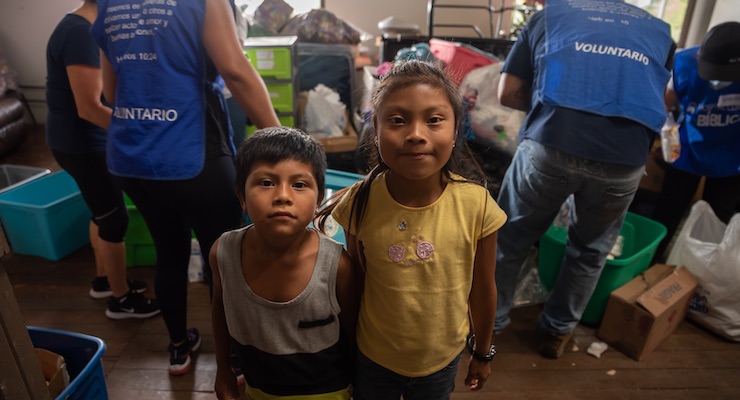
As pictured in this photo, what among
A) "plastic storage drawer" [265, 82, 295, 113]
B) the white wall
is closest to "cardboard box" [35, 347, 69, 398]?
"plastic storage drawer" [265, 82, 295, 113]

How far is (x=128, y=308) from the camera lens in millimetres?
1904

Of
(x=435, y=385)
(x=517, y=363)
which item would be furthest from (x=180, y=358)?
(x=517, y=363)

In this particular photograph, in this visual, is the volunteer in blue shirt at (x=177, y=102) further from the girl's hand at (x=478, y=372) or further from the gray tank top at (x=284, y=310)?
the girl's hand at (x=478, y=372)

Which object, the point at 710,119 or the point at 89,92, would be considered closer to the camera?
the point at 89,92

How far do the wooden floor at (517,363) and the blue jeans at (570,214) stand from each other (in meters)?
0.16

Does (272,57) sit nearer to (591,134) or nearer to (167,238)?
(167,238)

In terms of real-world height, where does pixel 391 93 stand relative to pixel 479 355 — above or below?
above

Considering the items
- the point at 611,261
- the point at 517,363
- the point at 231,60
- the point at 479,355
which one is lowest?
the point at 517,363

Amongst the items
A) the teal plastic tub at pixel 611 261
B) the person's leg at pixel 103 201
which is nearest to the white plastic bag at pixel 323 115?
the person's leg at pixel 103 201

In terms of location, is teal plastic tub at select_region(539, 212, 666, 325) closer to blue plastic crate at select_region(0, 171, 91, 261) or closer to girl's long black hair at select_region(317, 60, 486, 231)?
girl's long black hair at select_region(317, 60, 486, 231)

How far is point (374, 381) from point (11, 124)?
4302mm

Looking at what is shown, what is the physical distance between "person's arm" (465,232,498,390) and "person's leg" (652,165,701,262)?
72.0 inches

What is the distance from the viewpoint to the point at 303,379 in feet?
3.03

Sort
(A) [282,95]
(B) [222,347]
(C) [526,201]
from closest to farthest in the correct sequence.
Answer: (B) [222,347], (C) [526,201], (A) [282,95]
